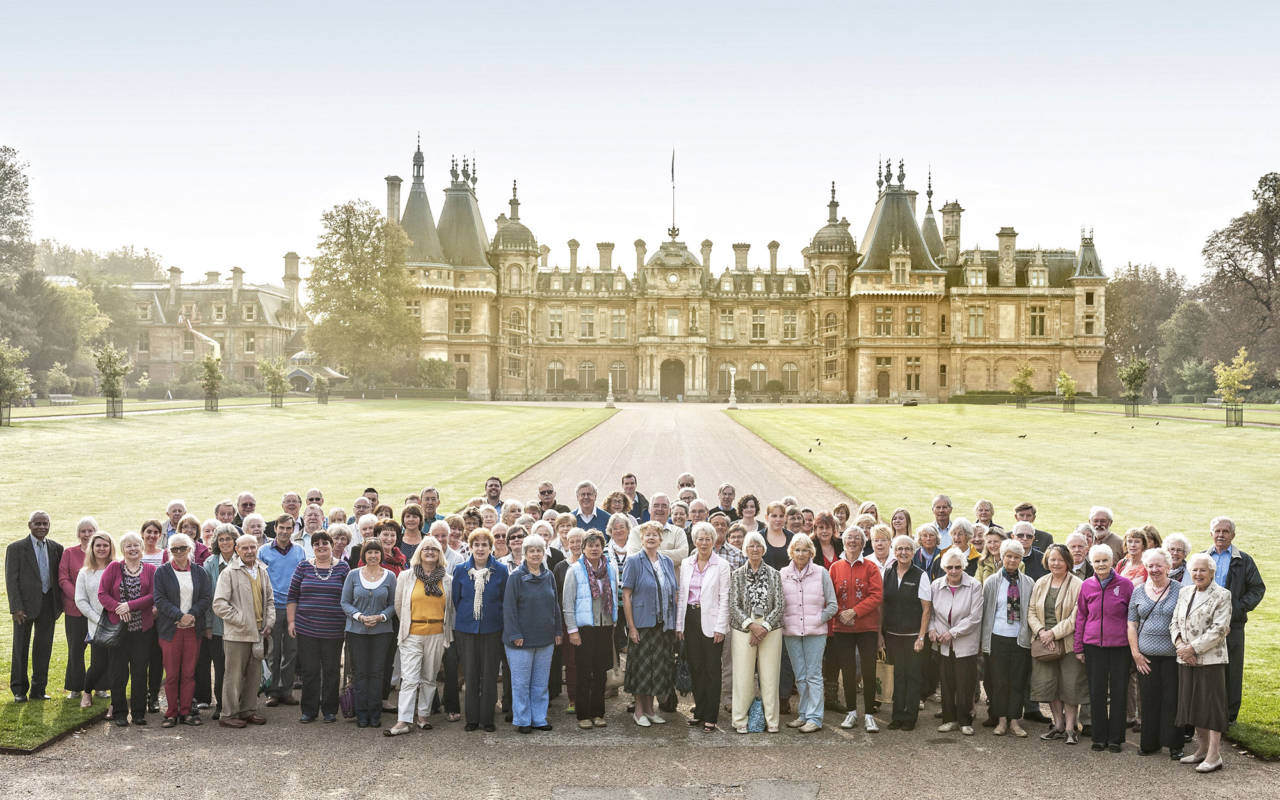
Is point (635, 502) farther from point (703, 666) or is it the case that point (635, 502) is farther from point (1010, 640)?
point (1010, 640)

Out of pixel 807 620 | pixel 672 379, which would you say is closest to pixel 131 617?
pixel 807 620

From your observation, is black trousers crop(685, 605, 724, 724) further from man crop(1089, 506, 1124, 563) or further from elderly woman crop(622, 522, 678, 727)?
man crop(1089, 506, 1124, 563)

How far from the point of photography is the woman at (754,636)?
8453 millimetres

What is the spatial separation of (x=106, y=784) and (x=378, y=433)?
2999 cm

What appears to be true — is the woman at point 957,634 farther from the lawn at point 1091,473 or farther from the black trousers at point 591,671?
the black trousers at point 591,671

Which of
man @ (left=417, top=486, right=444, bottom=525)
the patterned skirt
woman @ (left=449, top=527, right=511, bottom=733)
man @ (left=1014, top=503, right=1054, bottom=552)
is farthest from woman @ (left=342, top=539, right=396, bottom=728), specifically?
man @ (left=1014, top=503, right=1054, bottom=552)

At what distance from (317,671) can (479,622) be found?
1606 millimetres

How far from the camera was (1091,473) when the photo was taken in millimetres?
24938

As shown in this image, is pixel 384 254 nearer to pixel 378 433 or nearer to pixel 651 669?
pixel 378 433

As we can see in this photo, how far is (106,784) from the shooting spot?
23.6 ft

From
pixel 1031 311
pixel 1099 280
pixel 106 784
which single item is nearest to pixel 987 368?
pixel 1031 311

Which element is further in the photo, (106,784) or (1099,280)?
(1099,280)

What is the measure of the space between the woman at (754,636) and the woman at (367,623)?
3.17 meters

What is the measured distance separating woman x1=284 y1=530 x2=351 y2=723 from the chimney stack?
71.9 metres
